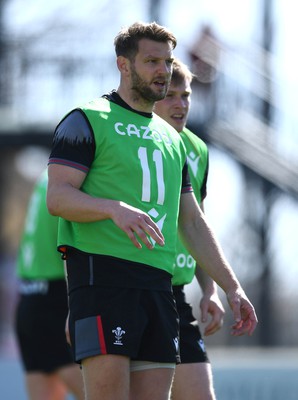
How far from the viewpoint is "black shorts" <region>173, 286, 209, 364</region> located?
631 centimetres

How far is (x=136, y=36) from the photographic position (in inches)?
221

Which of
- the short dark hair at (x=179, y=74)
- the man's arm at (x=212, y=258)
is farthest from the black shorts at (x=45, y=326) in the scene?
the man's arm at (x=212, y=258)

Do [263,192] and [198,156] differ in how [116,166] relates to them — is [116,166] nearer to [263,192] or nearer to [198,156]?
[198,156]

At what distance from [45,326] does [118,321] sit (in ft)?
10.4

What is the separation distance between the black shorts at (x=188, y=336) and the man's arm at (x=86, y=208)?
1221 mm

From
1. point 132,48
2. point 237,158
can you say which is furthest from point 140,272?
point 237,158

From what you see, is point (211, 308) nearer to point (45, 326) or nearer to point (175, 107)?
point (175, 107)


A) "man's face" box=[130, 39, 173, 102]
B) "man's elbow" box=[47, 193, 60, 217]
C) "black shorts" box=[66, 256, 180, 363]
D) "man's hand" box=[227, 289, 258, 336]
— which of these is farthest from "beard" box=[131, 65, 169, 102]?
Result: "man's hand" box=[227, 289, 258, 336]

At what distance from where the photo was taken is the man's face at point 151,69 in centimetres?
558

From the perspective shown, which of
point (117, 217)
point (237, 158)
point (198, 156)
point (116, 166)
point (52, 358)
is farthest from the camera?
point (237, 158)

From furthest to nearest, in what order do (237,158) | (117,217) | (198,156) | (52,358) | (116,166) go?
(237,158) < (52,358) < (198,156) < (116,166) < (117,217)

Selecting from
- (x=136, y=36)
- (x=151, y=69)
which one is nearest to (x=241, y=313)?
(x=151, y=69)

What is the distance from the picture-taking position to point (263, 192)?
16.7 metres

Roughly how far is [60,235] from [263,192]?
11.4 m
